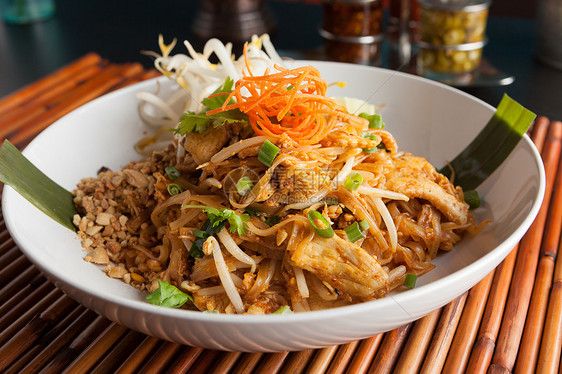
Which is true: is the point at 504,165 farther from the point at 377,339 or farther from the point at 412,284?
the point at 377,339

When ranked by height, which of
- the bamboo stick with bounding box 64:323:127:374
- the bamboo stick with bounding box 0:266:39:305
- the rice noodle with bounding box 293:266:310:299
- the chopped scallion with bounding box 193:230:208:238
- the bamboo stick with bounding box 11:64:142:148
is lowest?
the bamboo stick with bounding box 11:64:142:148

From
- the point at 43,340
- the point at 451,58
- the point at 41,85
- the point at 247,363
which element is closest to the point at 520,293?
the point at 247,363

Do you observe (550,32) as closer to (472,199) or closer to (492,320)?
(472,199)

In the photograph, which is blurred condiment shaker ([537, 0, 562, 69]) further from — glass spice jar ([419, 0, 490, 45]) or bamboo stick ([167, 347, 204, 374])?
bamboo stick ([167, 347, 204, 374])

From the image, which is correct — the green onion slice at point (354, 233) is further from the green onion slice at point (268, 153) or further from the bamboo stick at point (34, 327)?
the bamboo stick at point (34, 327)

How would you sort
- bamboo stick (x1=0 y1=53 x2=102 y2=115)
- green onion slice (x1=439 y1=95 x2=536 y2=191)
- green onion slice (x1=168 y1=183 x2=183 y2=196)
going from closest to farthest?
green onion slice (x1=168 y1=183 x2=183 y2=196)
green onion slice (x1=439 y1=95 x2=536 y2=191)
bamboo stick (x1=0 y1=53 x2=102 y2=115)

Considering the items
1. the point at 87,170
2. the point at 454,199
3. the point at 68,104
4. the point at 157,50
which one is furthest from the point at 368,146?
the point at 157,50

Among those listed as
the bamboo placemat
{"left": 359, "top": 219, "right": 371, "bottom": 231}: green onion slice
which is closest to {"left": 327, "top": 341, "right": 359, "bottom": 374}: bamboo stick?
the bamboo placemat
